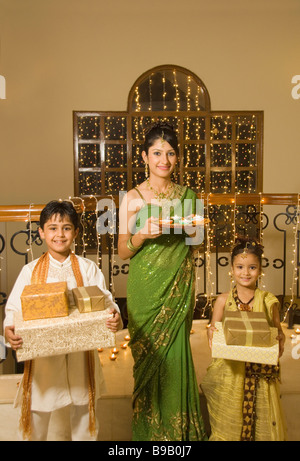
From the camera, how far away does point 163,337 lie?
2.20 meters

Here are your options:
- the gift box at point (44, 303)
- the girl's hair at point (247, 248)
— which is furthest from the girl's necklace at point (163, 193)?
the gift box at point (44, 303)

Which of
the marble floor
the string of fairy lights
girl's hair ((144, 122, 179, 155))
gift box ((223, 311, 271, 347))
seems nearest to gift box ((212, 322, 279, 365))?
gift box ((223, 311, 271, 347))

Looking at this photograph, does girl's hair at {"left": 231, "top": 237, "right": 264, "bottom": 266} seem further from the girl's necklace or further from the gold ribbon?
the girl's necklace

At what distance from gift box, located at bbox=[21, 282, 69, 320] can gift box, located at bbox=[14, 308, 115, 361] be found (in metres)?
0.02

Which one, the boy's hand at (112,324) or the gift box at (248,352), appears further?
the gift box at (248,352)

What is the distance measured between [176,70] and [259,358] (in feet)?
17.6

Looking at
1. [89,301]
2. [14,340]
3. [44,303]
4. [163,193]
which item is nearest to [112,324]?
[89,301]

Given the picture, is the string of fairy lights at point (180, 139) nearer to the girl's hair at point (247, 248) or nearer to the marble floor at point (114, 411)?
the marble floor at point (114, 411)

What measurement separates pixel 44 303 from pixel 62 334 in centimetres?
15

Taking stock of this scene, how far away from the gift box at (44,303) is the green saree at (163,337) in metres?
0.62

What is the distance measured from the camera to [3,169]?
6246mm

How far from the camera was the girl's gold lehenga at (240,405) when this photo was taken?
2.11 metres

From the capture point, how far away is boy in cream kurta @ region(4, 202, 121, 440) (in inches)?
74.4

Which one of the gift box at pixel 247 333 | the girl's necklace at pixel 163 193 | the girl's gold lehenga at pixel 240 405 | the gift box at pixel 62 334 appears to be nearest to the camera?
the gift box at pixel 62 334
